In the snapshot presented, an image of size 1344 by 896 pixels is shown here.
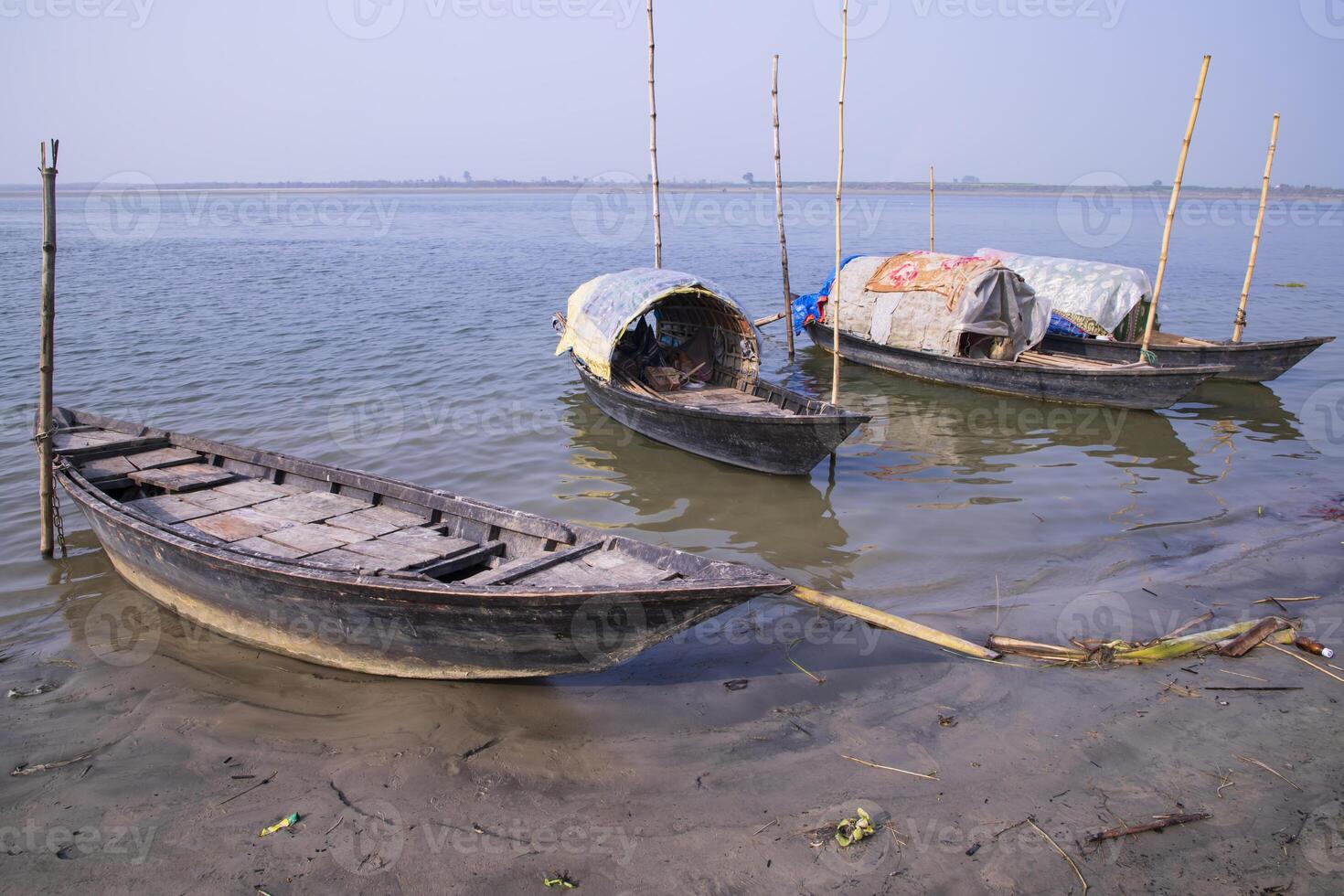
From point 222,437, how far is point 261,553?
6.27 metres

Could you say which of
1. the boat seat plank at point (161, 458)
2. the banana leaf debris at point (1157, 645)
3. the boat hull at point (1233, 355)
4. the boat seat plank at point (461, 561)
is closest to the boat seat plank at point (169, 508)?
the boat seat plank at point (161, 458)

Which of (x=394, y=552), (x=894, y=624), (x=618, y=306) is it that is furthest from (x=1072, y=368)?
(x=394, y=552)

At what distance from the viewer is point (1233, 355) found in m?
12.4

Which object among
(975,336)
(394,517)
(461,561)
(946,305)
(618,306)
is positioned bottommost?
(461,561)

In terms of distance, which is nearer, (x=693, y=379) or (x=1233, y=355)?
(x=693, y=379)

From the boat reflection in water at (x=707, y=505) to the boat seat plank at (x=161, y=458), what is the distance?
3786mm

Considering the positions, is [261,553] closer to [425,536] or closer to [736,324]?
[425,536]

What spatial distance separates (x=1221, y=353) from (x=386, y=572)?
12966 mm

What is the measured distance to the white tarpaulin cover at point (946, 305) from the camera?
12633mm

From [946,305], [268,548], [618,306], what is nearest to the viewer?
[268,548]

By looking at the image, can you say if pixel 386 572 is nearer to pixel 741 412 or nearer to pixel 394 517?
pixel 394 517

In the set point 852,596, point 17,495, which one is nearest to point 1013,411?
point 852,596

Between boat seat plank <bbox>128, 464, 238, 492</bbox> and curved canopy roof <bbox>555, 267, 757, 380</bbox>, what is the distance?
4.73 meters

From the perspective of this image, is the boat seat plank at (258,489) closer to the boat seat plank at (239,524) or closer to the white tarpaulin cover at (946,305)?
the boat seat plank at (239,524)
